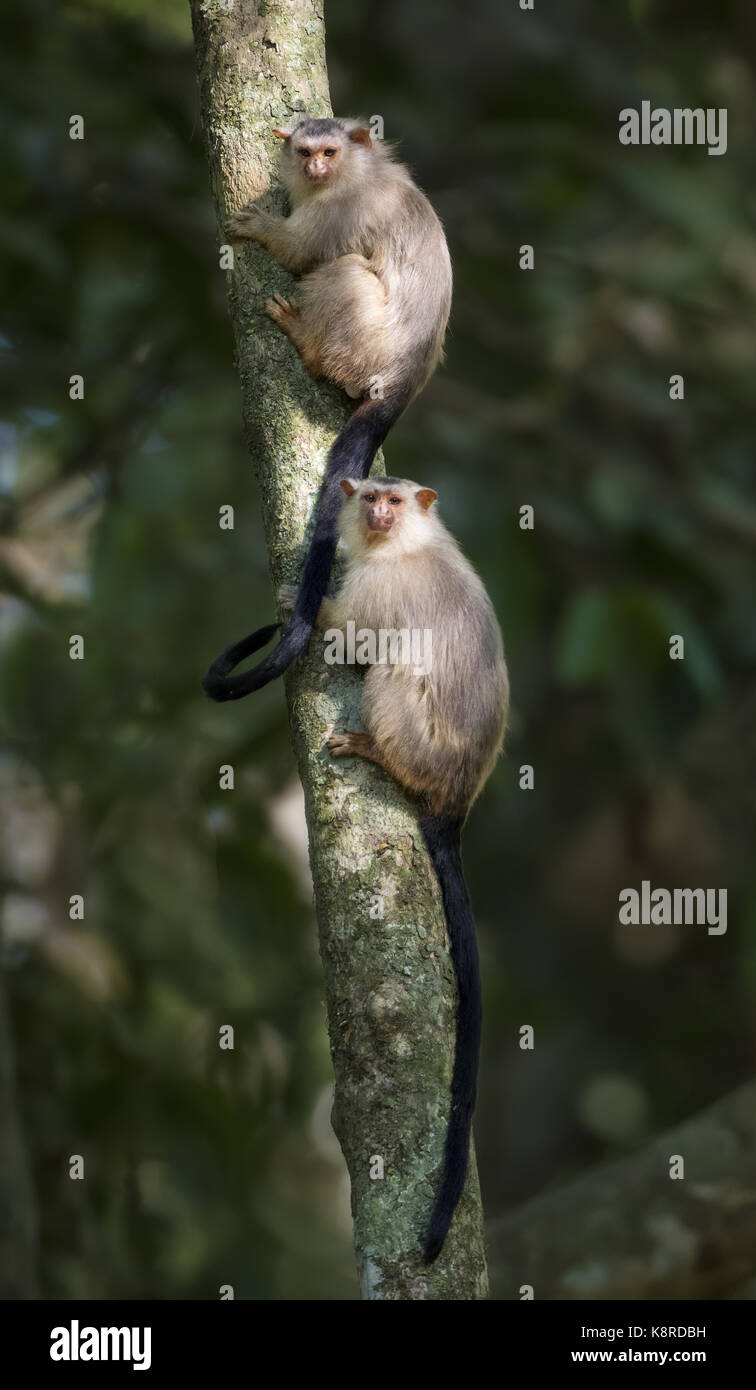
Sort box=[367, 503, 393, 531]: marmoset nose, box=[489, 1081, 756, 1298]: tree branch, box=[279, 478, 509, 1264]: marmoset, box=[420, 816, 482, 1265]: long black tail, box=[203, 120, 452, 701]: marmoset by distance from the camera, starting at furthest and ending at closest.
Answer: box=[489, 1081, 756, 1298]: tree branch → box=[367, 503, 393, 531]: marmoset nose → box=[203, 120, 452, 701]: marmoset → box=[279, 478, 509, 1264]: marmoset → box=[420, 816, 482, 1265]: long black tail

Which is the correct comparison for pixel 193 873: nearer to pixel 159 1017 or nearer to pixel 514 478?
pixel 159 1017

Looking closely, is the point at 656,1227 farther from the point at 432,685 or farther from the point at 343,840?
the point at 343,840

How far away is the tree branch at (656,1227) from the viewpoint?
4.97 metres

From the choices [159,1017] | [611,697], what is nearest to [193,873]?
[159,1017]

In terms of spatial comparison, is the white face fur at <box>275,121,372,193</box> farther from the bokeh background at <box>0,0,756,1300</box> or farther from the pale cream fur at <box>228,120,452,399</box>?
the bokeh background at <box>0,0,756,1300</box>

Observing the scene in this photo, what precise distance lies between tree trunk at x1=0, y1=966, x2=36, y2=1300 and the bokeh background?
0.41 metres

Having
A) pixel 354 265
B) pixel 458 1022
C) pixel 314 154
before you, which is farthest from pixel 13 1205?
pixel 314 154

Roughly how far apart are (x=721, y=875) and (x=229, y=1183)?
3.80m

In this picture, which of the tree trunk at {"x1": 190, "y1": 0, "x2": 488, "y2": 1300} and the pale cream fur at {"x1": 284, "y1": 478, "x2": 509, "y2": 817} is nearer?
the tree trunk at {"x1": 190, "y1": 0, "x2": 488, "y2": 1300}

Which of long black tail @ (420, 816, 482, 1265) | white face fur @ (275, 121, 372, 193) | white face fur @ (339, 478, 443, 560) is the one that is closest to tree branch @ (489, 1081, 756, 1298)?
long black tail @ (420, 816, 482, 1265)

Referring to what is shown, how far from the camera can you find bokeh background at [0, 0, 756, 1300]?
6.13 m

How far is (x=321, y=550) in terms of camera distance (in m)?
3.23

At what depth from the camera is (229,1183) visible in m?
6.43

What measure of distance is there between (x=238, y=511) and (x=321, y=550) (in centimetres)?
421
